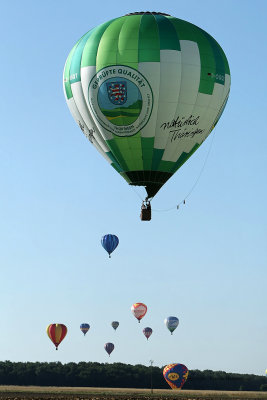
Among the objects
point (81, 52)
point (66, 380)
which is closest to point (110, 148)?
point (81, 52)

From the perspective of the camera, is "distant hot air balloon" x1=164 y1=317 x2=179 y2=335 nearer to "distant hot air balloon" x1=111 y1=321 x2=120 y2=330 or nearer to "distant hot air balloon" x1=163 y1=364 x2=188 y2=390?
"distant hot air balloon" x1=163 y1=364 x2=188 y2=390

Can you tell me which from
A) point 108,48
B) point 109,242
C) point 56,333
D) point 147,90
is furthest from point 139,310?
point 108,48

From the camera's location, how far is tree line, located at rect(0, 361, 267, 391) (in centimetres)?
15350

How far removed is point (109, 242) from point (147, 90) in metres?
37.5

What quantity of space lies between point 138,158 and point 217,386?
111 meters

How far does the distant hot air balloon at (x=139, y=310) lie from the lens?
110812 millimetres

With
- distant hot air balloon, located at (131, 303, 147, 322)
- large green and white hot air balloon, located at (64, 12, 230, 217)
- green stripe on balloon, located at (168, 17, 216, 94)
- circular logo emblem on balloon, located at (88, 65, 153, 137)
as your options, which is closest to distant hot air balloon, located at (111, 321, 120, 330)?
distant hot air balloon, located at (131, 303, 147, 322)

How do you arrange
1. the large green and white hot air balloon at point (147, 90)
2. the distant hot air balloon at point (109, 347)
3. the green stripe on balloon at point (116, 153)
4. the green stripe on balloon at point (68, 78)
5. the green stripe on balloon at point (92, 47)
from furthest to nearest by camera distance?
the distant hot air balloon at point (109, 347) < the green stripe on balloon at point (68, 78) < the green stripe on balloon at point (116, 153) < the green stripe on balloon at point (92, 47) < the large green and white hot air balloon at point (147, 90)

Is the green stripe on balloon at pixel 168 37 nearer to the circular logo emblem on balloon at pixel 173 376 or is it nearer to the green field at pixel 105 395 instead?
the green field at pixel 105 395

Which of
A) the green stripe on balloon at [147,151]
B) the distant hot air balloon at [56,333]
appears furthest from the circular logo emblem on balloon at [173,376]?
the green stripe on balloon at [147,151]

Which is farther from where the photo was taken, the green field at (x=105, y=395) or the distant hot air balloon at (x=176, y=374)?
the distant hot air balloon at (x=176, y=374)

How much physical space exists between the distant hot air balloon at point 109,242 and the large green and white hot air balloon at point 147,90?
32.3 m

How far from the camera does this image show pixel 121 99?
58.5 meters

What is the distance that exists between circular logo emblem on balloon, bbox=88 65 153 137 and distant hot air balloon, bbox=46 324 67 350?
5089cm
